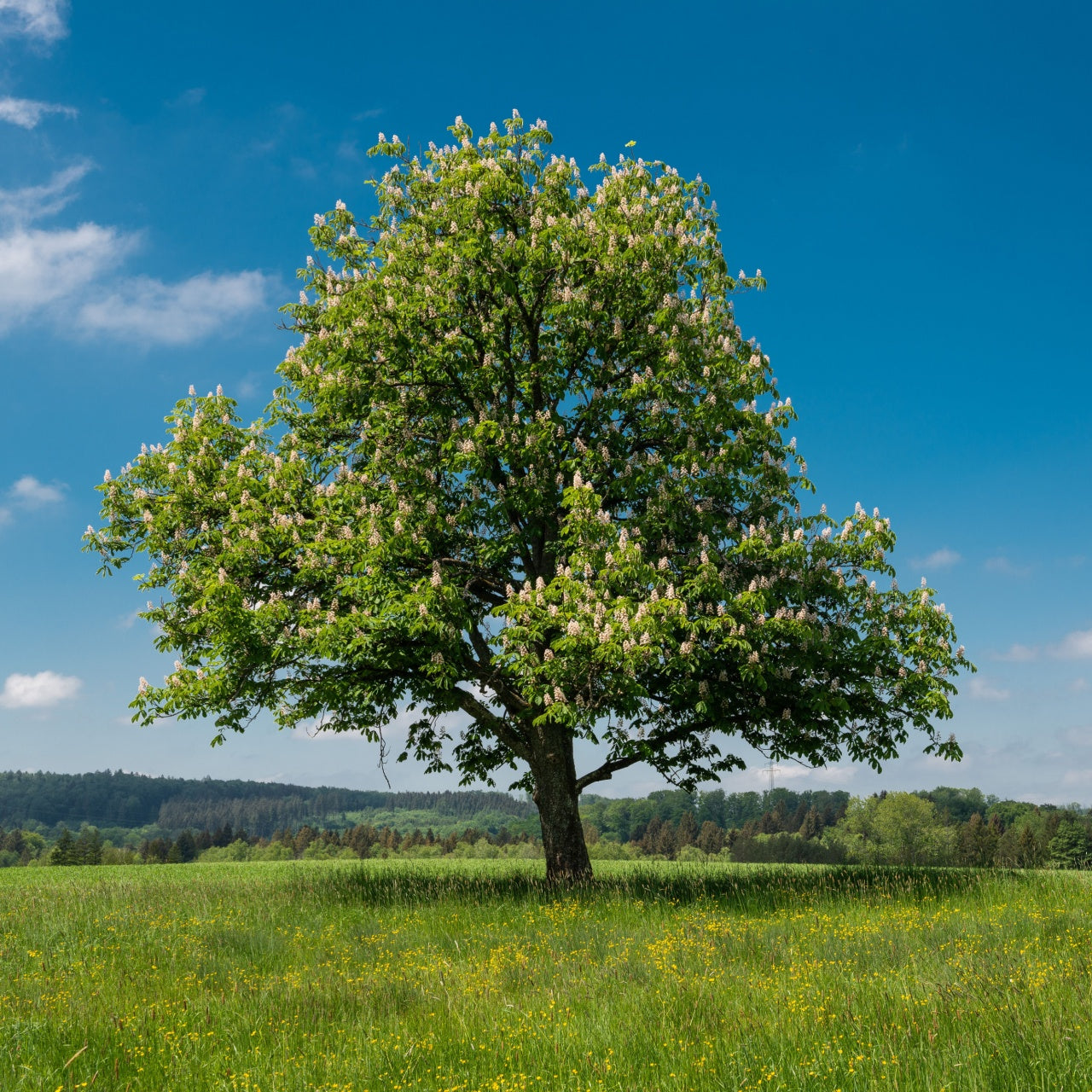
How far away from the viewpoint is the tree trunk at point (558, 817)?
754 inches

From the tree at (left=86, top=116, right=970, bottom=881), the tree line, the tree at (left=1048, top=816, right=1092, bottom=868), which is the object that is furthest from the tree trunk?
the tree at (left=1048, top=816, right=1092, bottom=868)

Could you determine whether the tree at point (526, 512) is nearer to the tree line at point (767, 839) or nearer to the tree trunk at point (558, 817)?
the tree trunk at point (558, 817)

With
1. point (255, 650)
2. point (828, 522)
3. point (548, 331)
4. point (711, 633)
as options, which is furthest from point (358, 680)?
point (828, 522)

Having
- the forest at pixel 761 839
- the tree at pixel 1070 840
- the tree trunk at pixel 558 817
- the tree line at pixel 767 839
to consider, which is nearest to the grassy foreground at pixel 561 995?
the tree trunk at pixel 558 817

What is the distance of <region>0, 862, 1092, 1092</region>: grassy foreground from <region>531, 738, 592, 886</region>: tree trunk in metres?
3.15

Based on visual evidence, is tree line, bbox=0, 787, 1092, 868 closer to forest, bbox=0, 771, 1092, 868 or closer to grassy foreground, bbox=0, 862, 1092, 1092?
→ forest, bbox=0, 771, 1092, 868

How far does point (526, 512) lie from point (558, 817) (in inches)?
286

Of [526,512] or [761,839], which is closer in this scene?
[526,512]

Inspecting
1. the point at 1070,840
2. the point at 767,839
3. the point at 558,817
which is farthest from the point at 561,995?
the point at 767,839

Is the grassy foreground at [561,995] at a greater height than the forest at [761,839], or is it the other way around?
the grassy foreground at [561,995]

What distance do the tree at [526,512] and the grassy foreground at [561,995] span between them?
4.13 meters

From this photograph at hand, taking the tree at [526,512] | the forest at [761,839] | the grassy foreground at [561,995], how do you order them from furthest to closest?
the forest at [761,839] → the tree at [526,512] → the grassy foreground at [561,995]

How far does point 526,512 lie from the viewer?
59.8 feet

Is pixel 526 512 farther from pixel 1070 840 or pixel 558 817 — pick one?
pixel 1070 840
